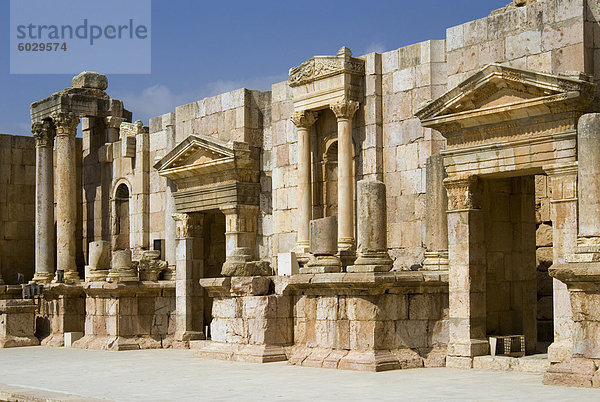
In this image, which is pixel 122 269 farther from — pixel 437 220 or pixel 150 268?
pixel 437 220

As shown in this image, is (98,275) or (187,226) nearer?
(187,226)

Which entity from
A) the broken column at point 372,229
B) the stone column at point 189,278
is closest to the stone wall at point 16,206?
the stone column at point 189,278

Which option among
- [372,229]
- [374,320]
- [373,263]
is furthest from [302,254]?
[374,320]

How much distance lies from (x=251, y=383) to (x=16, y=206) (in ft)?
55.7

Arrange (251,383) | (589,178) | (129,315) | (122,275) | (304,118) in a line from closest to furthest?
(589,178) → (251,383) → (304,118) → (122,275) → (129,315)

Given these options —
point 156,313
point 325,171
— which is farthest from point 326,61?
point 156,313

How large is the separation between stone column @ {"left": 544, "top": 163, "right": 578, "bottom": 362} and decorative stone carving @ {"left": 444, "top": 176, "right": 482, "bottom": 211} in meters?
1.44

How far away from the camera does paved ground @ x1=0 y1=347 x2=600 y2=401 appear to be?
10.8 m

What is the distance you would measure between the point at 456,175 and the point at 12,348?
1179 centimetres

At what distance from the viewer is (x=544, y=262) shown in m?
17.7

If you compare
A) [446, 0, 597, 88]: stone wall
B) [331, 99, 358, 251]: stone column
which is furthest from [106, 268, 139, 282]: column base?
[446, 0, 597, 88]: stone wall

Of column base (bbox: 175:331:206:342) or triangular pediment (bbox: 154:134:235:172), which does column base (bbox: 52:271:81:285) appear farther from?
column base (bbox: 175:331:206:342)

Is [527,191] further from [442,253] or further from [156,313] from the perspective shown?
[156,313]

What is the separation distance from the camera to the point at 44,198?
2494cm
